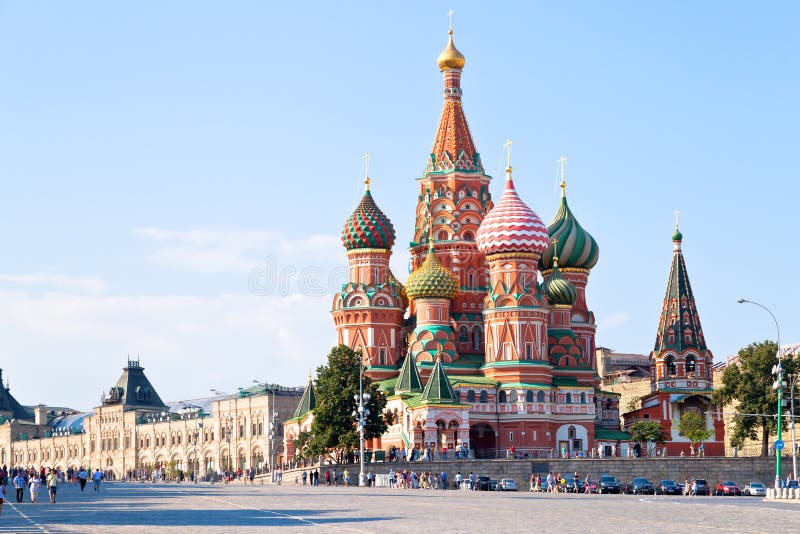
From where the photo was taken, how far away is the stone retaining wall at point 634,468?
233ft

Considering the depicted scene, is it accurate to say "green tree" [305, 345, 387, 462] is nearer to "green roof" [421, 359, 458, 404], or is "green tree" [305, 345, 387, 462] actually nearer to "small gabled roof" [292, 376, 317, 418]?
"green roof" [421, 359, 458, 404]

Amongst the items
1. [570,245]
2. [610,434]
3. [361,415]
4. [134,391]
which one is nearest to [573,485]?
[361,415]

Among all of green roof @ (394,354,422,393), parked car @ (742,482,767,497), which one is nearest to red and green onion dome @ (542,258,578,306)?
green roof @ (394,354,422,393)

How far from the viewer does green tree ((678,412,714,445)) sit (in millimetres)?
92438

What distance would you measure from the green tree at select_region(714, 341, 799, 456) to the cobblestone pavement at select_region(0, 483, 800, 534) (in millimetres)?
35394

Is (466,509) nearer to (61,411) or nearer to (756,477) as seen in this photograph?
(756,477)

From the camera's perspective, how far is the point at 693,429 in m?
92.4

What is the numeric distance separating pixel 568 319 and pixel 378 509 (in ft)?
175

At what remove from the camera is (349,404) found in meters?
77.6

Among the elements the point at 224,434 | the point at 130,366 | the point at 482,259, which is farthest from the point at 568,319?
the point at 130,366

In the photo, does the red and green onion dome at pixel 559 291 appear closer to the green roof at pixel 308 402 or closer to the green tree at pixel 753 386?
the green tree at pixel 753 386

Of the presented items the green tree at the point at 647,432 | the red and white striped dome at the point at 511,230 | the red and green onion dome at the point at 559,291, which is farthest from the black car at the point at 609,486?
the green tree at the point at 647,432

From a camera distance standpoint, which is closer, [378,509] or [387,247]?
[378,509]

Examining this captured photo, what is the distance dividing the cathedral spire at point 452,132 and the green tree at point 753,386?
23.4 m
